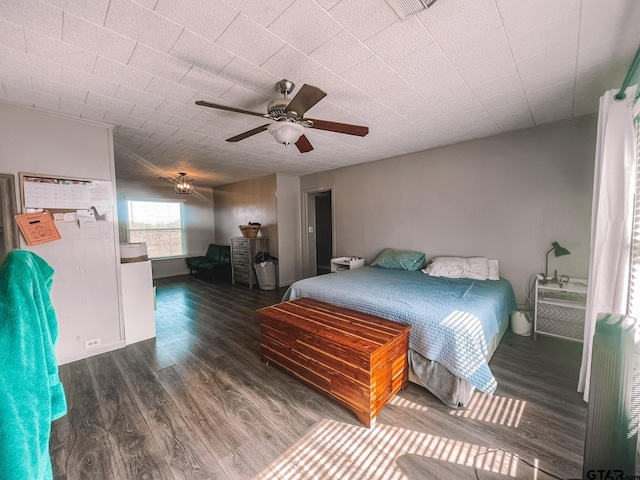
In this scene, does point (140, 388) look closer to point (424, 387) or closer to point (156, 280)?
point (424, 387)

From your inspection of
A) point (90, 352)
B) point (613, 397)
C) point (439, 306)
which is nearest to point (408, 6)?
point (613, 397)

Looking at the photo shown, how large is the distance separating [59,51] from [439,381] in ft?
11.4

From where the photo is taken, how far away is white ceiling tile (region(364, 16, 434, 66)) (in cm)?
147

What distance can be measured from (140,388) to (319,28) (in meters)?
3.04

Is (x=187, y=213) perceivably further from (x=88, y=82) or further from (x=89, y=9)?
(x=89, y=9)

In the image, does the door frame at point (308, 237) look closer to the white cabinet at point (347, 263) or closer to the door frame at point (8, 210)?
the white cabinet at point (347, 263)

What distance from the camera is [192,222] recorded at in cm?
723

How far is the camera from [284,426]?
1784mm

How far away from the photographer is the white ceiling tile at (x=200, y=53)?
1.55 m

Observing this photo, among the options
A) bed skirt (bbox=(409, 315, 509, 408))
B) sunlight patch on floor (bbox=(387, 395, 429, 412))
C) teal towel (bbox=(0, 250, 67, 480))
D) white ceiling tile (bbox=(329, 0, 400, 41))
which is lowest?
sunlight patch on floor (bbox=(387, 395, 429, 412))

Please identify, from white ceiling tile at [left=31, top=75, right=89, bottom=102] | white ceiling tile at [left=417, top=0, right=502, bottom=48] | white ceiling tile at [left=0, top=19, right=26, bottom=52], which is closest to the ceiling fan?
white ceiling tile at [left=417, top=0, right=502, bottom=48]

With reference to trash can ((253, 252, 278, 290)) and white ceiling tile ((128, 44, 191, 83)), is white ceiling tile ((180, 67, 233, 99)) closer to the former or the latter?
white ceiling tile ((128, 44, 191, 83))

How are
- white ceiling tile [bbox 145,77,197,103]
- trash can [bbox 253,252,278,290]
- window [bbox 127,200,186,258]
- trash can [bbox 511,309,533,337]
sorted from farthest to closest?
window [bbox 127,200,186,258]
trash can [bbox 253,252,278,290]
trash can [bbox 511,309,533,337]
white ceiling tile [bbox 145,77,197,103]

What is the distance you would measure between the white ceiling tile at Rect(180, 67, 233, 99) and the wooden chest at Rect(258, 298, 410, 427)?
199 cm
